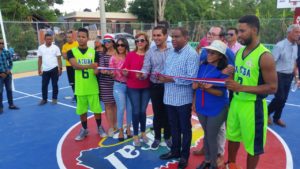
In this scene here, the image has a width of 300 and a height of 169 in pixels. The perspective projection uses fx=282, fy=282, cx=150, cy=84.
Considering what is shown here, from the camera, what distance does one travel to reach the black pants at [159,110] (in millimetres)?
4562

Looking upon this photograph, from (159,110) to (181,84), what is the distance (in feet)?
3.23

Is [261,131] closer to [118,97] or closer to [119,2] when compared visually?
[118,97]

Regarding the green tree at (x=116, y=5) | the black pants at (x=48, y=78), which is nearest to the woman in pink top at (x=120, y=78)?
the black pants at (x=48, y=78)

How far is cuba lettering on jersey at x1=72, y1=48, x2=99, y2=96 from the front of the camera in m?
5.12

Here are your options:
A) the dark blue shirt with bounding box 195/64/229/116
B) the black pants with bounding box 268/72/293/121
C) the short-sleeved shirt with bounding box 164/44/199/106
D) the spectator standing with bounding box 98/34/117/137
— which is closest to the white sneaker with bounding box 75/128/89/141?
Result: the spectator standing with bounding box 98/34/117/137

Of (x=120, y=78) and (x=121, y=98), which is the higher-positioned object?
(x=120, y=78)

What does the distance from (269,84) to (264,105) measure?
0.32 metres

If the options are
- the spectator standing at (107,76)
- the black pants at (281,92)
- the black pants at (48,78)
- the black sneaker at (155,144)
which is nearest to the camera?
the black sneaker at (155,144)

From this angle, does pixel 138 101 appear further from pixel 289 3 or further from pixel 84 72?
pixel 289 3

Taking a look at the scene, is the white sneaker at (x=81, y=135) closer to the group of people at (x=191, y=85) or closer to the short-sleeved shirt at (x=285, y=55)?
the group of people at (x=191, y=85)

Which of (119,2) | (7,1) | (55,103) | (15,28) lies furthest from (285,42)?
(119,2)

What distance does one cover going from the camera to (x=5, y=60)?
7387 mm

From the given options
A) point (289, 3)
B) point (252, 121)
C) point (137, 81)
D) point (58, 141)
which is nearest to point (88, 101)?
point (58, 141)

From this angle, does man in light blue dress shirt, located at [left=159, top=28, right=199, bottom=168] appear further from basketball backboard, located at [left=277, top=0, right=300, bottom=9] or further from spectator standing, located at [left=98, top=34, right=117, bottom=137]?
basketball backboard, located at [left=277, top=0, right=300, bottom=9]
